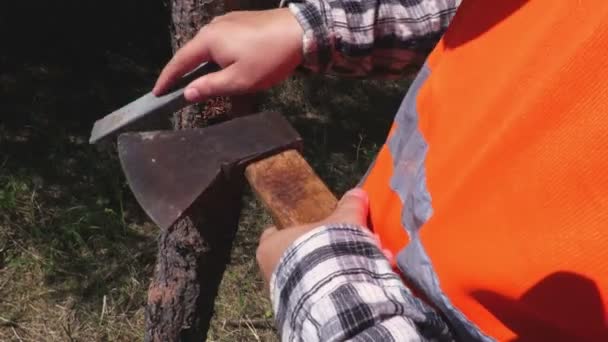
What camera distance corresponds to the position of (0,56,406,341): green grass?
8.29ft

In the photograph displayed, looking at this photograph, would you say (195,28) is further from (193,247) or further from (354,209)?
(354,209)

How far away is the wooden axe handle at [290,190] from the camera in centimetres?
124

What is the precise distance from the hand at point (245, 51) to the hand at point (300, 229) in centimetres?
26

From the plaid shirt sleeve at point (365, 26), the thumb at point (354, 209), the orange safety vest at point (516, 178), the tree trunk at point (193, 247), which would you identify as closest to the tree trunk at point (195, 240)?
the tree trunk at point (193, 247)

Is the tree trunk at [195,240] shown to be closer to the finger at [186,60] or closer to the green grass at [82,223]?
the finger at [186,60]

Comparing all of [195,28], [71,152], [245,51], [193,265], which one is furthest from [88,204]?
[245,51]

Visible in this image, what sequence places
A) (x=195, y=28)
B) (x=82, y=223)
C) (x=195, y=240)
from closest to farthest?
(x=195, y=28), (x=195, y=240), (x=82, y=223)

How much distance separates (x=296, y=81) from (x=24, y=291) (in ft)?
5.72

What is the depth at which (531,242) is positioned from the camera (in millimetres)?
786

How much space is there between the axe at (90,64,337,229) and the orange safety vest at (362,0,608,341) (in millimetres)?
320

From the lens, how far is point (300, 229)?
3.59 ft

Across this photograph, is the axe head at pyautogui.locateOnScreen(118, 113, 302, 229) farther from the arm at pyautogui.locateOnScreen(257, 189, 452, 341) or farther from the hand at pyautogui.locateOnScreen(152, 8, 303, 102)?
the arm at pyautogui.locateOnScreen(257, 189, 452, 341)

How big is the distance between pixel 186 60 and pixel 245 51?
0.13m

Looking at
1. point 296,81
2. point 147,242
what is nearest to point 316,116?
point 296,81
